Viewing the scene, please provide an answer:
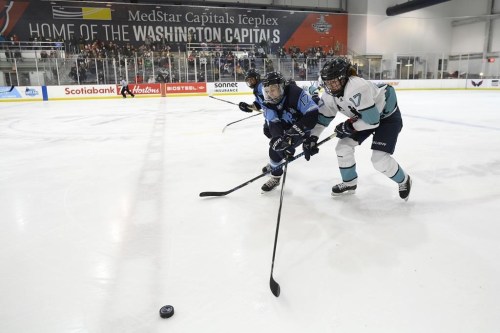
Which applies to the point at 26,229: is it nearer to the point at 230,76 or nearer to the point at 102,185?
the point at 102,185

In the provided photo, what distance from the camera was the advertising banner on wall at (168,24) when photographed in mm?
17344

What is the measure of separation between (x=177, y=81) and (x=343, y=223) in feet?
42.1

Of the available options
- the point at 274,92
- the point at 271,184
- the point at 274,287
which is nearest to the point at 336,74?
the point at 274,92

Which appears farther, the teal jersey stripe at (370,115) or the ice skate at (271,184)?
the ice skate at (271,184)

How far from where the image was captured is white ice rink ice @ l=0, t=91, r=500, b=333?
1.40 m

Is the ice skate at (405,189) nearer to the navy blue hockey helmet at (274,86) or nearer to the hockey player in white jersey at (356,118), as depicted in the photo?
the hockey player in white jersey at (356,118)

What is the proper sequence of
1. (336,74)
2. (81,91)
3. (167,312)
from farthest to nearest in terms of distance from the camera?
(81,91)
(336,74)
(167,312)

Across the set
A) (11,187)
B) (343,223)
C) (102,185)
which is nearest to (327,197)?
(343,223)

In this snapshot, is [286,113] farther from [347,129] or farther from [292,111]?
[347,129]

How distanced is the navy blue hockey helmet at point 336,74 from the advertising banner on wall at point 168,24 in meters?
17.5

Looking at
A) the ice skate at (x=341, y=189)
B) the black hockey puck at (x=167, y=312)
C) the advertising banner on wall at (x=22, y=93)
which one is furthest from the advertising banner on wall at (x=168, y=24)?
the black hockey puck at (x=167, y=312)

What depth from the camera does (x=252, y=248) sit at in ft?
6.36

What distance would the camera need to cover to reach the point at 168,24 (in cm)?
1927

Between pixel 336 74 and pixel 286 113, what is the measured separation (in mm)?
619
